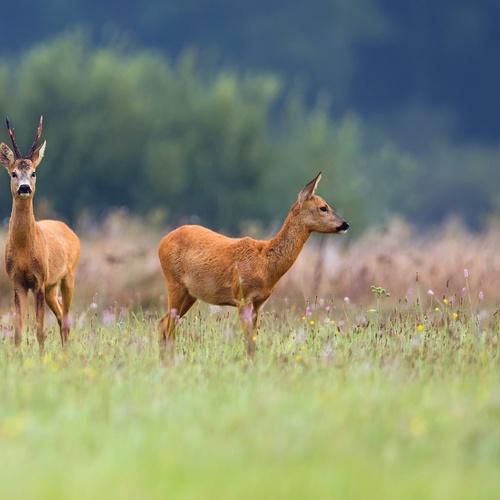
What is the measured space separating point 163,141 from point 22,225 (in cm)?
3261

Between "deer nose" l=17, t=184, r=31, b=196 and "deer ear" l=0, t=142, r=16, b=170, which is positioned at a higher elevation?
"deer ear" l=0, t=142, r=16, b=170

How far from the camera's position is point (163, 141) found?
137 ft

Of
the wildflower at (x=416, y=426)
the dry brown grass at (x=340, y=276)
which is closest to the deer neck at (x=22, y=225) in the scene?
the dry brown grass at (x=340, y=276)

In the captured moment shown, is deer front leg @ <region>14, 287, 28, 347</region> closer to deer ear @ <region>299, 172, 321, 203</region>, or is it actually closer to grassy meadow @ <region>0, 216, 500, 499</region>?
grassy meadow @ <region>0, 216, 500, 499</region>

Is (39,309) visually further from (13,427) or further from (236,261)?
(13,427)

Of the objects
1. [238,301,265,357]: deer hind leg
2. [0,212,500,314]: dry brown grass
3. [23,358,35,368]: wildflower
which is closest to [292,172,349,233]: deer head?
[238,301,265,357]: deer hind leg

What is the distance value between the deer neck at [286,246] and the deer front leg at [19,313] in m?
1.86

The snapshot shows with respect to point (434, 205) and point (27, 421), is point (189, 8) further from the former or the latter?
point (27, 421)

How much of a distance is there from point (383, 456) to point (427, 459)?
7.7 inches

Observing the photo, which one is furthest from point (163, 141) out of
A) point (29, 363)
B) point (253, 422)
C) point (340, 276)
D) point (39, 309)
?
point (253, 422)

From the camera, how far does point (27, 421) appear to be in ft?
19.3

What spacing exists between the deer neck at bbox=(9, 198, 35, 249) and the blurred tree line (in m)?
26.0

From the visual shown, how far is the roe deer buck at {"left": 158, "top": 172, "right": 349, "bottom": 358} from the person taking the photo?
9.18m

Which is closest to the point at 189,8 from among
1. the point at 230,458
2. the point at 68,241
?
the point at 68,241
